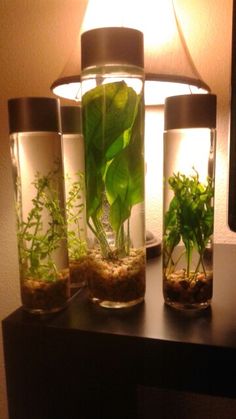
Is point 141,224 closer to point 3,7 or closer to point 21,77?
point 21,77

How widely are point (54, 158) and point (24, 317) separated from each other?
0.18 m

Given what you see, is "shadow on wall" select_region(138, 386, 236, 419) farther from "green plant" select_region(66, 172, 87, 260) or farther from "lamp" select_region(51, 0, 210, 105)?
"lamp" select_region(51, 0, 210, 105)

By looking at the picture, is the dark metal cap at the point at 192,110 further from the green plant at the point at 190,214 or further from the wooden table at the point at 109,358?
the wooden table at the point at 109,358

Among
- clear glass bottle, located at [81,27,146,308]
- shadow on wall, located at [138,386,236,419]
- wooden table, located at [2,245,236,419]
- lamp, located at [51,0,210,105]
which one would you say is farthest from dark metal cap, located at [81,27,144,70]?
shadow on wall, located at [138,386,236,419]

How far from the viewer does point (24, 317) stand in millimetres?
386

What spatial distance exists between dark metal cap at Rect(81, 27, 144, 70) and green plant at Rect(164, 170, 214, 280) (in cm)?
14

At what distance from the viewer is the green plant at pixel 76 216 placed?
48 centimetres

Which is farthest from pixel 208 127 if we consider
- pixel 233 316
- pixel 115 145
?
pixel 233 316

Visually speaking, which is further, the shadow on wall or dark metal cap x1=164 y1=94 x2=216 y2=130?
the shadow on wall

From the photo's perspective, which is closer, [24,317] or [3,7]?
[24,317]

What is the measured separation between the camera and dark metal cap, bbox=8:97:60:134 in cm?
37

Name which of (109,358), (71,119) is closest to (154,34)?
(71,119)

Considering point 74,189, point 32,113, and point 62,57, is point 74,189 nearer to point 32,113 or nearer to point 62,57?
point 32,113

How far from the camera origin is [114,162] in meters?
0.38
